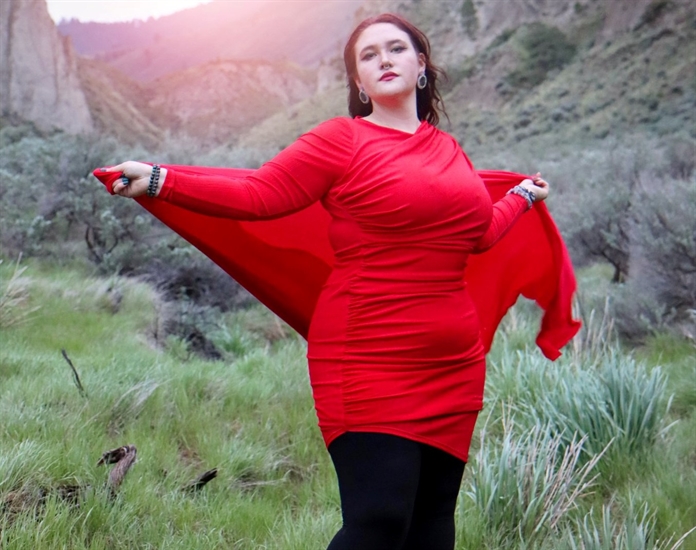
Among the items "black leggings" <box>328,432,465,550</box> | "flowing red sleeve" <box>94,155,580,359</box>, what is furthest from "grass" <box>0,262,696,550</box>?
"black leggings" <box>328,432,465,550</box>

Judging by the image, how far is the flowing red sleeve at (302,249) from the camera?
177cm

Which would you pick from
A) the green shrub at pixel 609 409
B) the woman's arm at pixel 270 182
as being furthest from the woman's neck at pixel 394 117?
the green shrub at pixel 609 409

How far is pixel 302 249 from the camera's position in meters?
2.23

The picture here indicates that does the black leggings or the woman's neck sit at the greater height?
the woman's neck

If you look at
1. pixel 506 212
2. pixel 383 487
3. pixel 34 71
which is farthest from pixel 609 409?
pixel 34 71

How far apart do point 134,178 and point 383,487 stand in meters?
0.94

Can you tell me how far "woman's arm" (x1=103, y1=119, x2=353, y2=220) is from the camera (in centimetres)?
165

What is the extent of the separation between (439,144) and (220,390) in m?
2.59

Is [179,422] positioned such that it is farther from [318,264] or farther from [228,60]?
[228,60]

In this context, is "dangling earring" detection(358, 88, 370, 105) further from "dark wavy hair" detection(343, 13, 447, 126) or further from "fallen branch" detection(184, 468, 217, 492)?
"fallen branch" detection(184, 468, 217, 492)

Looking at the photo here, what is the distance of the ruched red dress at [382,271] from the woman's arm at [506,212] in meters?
0.19

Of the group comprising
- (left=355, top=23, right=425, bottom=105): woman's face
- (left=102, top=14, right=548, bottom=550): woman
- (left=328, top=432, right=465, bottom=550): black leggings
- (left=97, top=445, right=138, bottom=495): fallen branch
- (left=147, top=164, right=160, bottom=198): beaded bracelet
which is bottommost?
(left=97, top=445, right=138, bottom=495): fallen branch

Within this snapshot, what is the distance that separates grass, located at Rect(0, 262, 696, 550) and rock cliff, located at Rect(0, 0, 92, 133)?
42.0ft

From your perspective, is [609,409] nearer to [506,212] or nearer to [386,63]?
[506,212]
